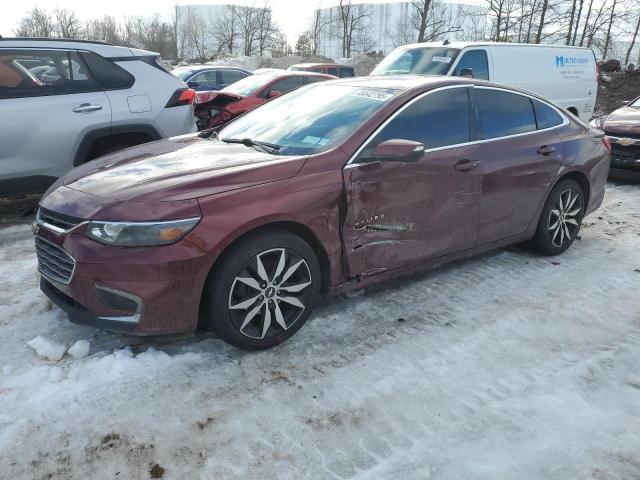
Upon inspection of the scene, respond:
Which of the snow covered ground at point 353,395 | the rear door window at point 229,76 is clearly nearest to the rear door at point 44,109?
the snow covered ground at point 353,395

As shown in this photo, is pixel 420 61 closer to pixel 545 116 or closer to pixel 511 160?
pixel 545 116

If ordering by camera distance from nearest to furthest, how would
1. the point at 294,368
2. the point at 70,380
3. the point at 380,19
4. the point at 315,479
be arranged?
the point at 315,479 → the point at 70,380 → the point at 294,368 → the point at 380,19

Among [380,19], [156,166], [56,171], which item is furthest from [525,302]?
[380,19]

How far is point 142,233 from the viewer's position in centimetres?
270

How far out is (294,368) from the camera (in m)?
3.00

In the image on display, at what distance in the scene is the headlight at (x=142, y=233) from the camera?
106 inches

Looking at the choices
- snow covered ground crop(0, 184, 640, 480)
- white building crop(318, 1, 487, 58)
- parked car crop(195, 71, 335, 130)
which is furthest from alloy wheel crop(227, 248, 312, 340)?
white building crop(318, 1, 487, 58)

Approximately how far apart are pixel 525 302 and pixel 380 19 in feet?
237

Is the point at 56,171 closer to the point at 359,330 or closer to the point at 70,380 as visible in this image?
the point at 70,380

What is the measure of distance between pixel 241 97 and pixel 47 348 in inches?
267

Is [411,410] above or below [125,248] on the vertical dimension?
below

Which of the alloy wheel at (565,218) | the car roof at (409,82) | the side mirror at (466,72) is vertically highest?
the side mirror at (466,72)

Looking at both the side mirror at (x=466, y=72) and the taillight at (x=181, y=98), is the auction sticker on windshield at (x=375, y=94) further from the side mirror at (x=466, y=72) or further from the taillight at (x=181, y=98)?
the side mirror at (x=466, y=72)

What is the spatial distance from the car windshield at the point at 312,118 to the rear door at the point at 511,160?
956mm
